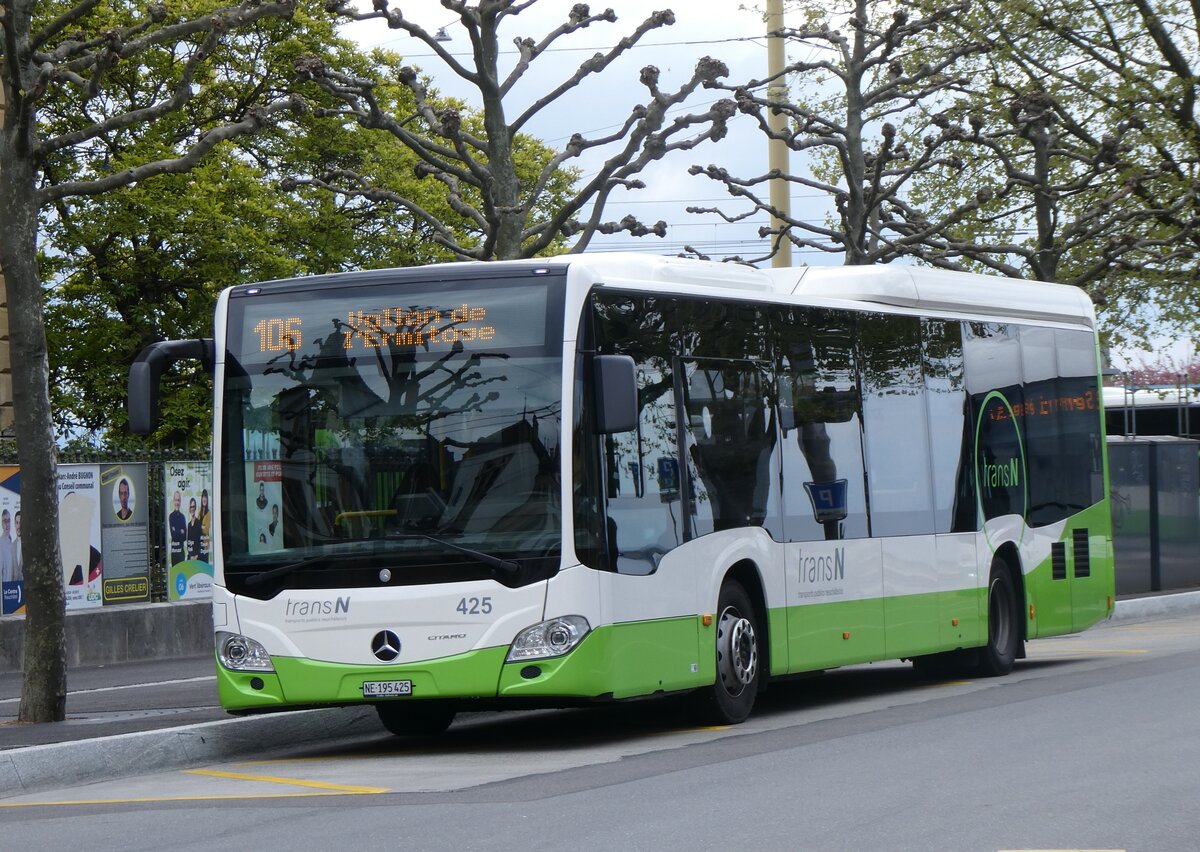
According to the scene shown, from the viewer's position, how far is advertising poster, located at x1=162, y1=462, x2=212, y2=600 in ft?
72.9

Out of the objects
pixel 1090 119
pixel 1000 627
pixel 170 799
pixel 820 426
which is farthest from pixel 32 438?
pixel 1090 119

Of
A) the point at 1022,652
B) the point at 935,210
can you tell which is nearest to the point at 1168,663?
the point at 1022,652

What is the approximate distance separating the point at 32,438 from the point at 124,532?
8.90 m

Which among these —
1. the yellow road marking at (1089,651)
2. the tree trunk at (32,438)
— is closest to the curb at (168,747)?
the tree trunk at (32,438)

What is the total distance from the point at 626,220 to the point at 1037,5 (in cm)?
1681

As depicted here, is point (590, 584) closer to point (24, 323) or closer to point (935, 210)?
point (24, 323)

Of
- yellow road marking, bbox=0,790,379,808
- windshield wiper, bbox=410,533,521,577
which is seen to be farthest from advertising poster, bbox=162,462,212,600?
yellow road marking, bbox=0,790,379,808

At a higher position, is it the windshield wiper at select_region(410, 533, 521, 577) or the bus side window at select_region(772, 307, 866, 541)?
the bus side window at select_region(772, 307, 866, 541)

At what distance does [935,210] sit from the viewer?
3403 centimetres

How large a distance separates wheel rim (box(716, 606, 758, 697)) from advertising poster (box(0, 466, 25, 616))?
1027cm

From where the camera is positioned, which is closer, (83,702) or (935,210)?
(83,702)

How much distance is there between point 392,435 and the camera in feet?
37.1

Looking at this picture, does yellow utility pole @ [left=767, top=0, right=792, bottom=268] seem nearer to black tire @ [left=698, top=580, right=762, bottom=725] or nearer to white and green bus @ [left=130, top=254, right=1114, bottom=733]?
white and green bus @ [left=130, top=254, right=1114, bottom=733]

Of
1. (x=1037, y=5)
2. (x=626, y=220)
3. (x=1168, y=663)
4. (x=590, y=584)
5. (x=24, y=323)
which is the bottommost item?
(x=1168, y=663)
